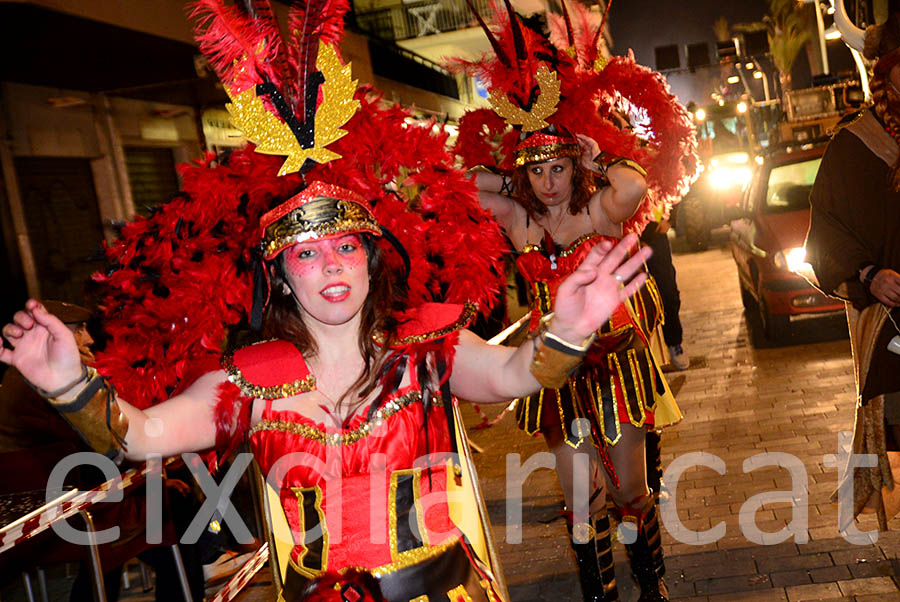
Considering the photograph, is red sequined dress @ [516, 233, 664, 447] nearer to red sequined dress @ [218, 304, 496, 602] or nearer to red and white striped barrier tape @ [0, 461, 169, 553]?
red sequined dress @ [218, 304, 496, 602]

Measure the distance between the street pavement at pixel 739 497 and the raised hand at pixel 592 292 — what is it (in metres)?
2.57

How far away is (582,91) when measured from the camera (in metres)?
4.69

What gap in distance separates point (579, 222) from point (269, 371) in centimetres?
227

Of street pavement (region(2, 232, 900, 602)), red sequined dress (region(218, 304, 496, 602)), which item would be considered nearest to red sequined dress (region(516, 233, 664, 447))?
street pavement (region(2, 232, 900, 602))

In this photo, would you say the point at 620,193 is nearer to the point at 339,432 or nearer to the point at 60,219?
the point at 339,432

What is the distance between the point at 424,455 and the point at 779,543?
3013mm

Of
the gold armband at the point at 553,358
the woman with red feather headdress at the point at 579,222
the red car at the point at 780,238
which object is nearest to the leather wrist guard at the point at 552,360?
the gold armband at the point at 553,358

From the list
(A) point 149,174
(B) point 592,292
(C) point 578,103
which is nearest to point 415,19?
(A) point 149,174

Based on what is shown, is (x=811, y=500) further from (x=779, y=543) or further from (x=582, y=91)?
(x=582, y=91)

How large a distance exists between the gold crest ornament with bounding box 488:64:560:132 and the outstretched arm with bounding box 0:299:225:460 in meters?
2.57

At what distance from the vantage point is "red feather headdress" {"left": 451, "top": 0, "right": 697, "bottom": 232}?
4.47 meters

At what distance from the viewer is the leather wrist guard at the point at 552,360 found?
2287 mm

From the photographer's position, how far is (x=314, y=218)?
2488 mm

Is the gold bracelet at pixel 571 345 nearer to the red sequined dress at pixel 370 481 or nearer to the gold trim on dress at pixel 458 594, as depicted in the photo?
the red sequined dress at pixel 370 481
